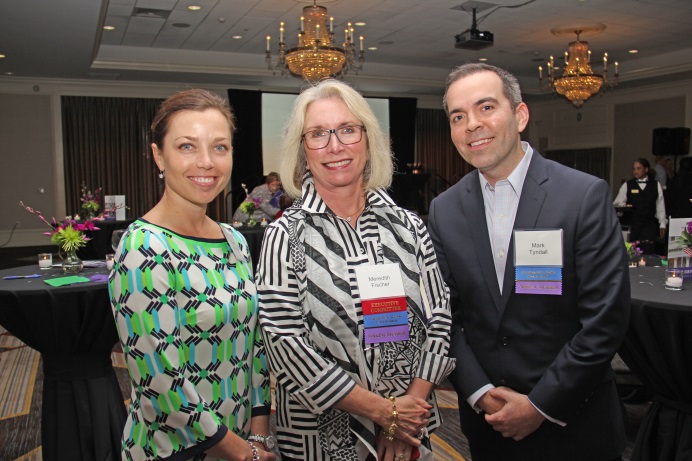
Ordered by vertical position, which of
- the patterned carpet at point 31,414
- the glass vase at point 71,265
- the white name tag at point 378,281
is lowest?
the patterned carpet at point 31,414

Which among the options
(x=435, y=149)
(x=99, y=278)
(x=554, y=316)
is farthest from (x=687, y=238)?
(x=435, y=149)

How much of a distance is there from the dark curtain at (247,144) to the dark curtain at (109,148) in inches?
72.2

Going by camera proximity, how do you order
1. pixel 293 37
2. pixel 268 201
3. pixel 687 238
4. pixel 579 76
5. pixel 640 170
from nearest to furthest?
pixel 687 238 → pixel 268 201 → pixel 640 170 → pixel 579 76 → pixel 293 37

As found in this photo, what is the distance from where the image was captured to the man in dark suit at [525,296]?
5.02ft

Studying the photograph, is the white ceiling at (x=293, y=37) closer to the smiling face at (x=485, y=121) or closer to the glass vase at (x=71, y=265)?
the glass vase at (x=71, y=265)

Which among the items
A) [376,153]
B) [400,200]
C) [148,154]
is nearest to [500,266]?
[376,153]

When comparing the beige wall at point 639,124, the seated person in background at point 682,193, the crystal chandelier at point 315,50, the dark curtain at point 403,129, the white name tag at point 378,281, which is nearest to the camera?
the white name tag at point 378,281

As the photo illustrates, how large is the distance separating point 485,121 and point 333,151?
1.52 feet

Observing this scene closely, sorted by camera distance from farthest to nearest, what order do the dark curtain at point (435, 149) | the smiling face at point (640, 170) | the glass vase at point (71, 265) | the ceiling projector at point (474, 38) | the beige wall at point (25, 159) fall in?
1. the dark curtain at point (435, 149)
2. the beige wall at point (25, 159)
3. the smiling face at point (640, 170)
4. the ceiling projector at point (474, 38)
5. the glass vase at point (71, 265)

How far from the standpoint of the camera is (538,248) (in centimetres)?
157

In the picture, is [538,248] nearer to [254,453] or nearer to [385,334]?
[385,334]

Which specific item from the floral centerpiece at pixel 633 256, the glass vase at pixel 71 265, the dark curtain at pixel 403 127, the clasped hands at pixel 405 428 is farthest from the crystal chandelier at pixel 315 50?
the dark curtain at pixel 403 127

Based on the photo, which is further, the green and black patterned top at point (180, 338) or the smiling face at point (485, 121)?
the smiling face at point (485, 121)

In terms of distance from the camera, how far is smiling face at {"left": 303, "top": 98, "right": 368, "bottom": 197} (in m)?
1.53
